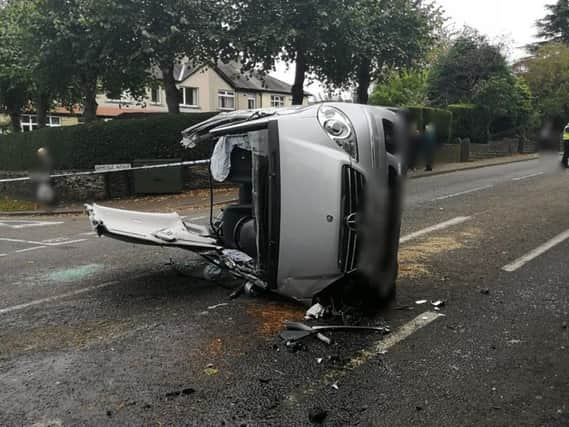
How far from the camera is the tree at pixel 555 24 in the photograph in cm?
3769

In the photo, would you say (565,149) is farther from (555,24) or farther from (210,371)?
(555,24)

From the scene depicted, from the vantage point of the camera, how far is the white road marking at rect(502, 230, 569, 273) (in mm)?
5707

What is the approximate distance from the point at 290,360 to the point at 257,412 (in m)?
0.68

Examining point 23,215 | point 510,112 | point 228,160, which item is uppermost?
point 510,112

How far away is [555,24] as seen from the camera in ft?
126

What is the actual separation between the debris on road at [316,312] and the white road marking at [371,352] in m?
0.61

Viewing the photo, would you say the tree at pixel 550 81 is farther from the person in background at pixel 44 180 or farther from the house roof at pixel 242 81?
the house roof at pixel 242 81

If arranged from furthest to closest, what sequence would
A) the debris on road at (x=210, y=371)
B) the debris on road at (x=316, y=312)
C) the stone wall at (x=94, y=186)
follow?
the stone wall at (x=94, y=186)
the debris on road at (x=316, y=312)
the debris on road at (x=210, y=371)

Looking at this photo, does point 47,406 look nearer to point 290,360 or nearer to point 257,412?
point 257,412

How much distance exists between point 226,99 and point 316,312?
4139 cm

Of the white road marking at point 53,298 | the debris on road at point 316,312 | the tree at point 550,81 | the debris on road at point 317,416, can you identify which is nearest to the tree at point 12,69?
the white road marking at point 53,298

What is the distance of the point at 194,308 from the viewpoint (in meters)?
4.59

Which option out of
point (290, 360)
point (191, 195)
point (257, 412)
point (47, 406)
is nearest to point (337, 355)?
point (290, 360)

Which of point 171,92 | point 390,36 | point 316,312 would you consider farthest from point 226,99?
point 316,312
